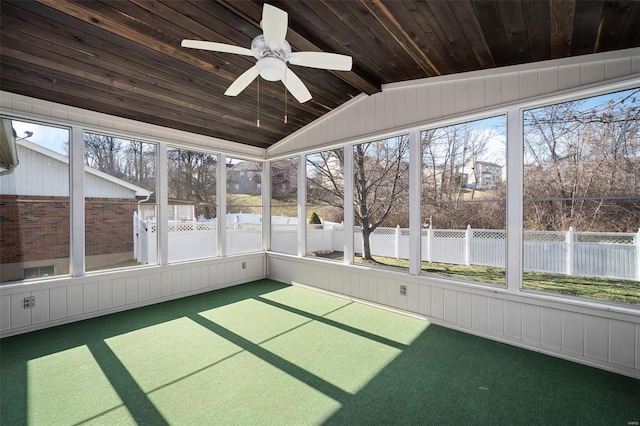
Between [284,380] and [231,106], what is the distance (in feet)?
11.7

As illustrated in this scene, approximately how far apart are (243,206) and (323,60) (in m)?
3.81

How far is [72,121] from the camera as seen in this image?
3.64m

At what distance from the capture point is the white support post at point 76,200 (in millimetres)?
3686

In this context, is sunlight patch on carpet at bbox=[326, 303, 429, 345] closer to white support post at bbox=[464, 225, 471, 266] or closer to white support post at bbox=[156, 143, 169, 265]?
white support post at bbox=[464, 225, 471, 266]

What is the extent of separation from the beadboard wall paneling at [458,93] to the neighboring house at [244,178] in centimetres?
123

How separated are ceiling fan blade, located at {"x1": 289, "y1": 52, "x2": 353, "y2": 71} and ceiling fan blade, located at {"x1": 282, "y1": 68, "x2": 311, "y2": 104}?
0.16 m

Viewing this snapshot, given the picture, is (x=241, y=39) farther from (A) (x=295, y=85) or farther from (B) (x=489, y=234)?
(B) (x=489, y=234)

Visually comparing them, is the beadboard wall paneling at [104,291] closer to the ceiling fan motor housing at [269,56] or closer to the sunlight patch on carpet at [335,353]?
the sunlight patch on carpet at [335,353]

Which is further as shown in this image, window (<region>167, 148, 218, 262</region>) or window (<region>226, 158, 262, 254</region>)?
window (<region>226, 158, 262, 254</region>)

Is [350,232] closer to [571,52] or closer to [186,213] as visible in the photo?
[186,213]

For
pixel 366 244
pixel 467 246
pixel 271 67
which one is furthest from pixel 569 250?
pixel 271 67

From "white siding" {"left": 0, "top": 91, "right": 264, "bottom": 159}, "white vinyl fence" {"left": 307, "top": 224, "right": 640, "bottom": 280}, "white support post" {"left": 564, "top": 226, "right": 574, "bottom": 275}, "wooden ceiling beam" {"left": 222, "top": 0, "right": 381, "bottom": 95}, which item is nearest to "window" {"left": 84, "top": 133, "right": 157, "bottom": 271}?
"white siding" {"left": 0, "top": 91, "right": 264, "bottom": 159}

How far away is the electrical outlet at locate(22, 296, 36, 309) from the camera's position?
335cm

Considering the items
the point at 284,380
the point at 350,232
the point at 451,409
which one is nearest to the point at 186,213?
the point at 350,232
